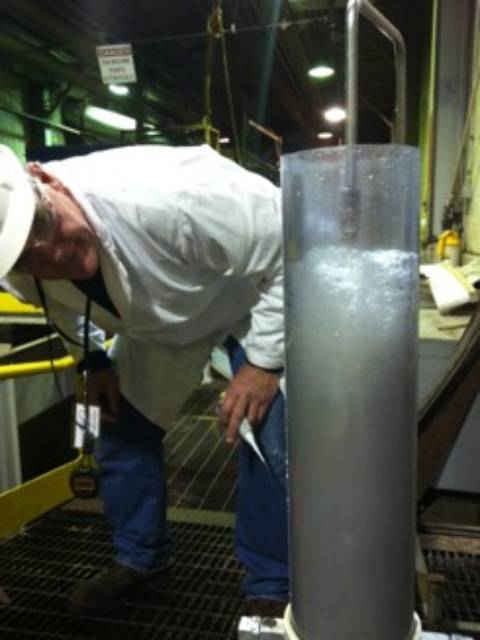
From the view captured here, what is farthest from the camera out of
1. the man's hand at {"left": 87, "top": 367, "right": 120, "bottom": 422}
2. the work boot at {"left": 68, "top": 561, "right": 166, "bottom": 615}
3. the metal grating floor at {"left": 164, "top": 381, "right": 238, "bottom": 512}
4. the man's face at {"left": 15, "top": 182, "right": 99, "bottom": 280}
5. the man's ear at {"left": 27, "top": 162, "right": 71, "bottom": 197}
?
the metal grating floor at {"left": 164, "top": 381, "right": 238, "bottom": 512}

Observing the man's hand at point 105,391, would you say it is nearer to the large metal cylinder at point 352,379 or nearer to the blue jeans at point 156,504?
the blue jeans at point 156,504

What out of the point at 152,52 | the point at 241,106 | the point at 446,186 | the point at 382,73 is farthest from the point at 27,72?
the point at 382,73

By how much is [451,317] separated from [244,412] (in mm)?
1292

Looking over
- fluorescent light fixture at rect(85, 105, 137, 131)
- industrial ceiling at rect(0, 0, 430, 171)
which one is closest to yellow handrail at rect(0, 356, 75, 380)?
industrial ceiling at rect(0, 0, 430, 171)

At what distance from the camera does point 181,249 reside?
70.5 inches

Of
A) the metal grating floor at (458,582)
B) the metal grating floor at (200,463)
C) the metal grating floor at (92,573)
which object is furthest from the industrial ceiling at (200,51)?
the metal grating floor at (92,573)

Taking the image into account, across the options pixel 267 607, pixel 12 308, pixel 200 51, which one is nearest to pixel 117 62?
pixel 200 51

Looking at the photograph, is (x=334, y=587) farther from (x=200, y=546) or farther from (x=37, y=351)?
(x=37, y=351)

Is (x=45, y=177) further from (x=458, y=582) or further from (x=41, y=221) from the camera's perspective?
(x=458, y=582)

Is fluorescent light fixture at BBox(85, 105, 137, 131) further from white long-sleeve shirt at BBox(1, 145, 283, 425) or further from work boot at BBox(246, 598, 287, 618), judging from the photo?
work boot at BBox(246, 598, 287, 618)

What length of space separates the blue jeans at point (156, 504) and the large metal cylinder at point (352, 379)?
48.5 inches

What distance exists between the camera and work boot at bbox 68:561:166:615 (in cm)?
214

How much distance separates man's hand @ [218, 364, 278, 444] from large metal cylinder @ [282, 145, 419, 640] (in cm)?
106

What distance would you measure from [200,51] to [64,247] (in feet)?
22.3
